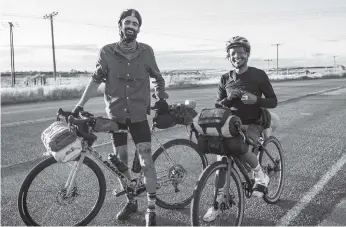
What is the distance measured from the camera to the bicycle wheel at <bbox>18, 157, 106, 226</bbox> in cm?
370

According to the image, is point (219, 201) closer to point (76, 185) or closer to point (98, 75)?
→ point (76, 185)

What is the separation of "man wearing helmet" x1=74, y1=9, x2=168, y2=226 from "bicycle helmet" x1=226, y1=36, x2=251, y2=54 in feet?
2.60

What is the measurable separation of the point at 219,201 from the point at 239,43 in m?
1.57

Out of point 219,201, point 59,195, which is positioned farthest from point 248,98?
point 59,195

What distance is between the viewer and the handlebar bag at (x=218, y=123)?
3.44 meters

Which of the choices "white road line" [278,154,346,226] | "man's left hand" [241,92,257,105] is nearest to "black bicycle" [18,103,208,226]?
"man's left hand" [241,92,257,105]

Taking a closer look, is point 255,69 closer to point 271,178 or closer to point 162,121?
point 162,121

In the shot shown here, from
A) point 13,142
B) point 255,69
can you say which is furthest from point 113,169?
point 13,142

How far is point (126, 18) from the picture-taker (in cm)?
381

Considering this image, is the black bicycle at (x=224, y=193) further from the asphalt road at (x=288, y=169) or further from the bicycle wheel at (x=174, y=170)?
the bicycle wheel at (x=174, y=170)

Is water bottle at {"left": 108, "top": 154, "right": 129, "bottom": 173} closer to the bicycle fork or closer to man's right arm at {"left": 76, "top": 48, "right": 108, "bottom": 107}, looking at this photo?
the bicycle fork

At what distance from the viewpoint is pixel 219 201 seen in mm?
3650

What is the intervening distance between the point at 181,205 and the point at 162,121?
3.56 ft

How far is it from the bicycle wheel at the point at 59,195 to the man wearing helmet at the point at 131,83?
0.38 m
